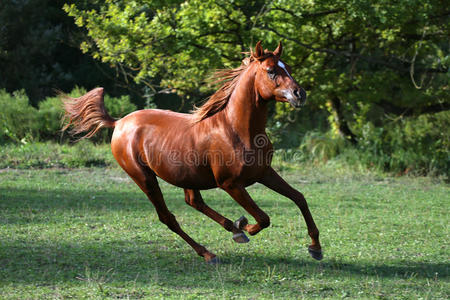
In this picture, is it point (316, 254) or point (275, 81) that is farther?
point (316, 254)

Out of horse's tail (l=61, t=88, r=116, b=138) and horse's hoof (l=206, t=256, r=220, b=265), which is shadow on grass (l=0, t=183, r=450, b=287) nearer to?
horse's hoof (l=206, t=256, r=220, b=265)

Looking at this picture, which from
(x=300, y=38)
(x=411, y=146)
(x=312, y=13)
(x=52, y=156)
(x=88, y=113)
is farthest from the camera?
(x=411, y=146)

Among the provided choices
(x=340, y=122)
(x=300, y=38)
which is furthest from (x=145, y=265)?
(x=340, y=122)

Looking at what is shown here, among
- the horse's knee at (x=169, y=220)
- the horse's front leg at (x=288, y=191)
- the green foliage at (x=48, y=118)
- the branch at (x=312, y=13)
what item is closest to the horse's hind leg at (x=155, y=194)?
the horse's knee at (x=169, y=220)

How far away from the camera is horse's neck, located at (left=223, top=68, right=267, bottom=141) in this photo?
5.55 m

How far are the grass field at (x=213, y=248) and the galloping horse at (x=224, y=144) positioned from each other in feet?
1.53

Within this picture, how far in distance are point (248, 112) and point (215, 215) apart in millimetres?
1193

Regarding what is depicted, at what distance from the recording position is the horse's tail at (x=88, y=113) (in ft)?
21.9

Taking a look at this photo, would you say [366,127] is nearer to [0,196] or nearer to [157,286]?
[0,196]

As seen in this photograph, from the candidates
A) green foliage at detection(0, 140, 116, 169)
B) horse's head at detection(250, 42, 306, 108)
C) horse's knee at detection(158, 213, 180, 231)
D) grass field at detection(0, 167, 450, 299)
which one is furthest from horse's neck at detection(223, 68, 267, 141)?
green foliage at detection(0, 140, 116, 169)

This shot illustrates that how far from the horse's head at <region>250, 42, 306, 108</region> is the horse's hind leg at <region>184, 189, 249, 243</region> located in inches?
53.8

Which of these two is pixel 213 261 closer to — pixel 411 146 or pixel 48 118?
pixel 411 146

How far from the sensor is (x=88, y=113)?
266 inches

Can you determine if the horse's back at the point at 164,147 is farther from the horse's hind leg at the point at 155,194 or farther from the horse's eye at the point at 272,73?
the horse's eye at the point at 272,73
